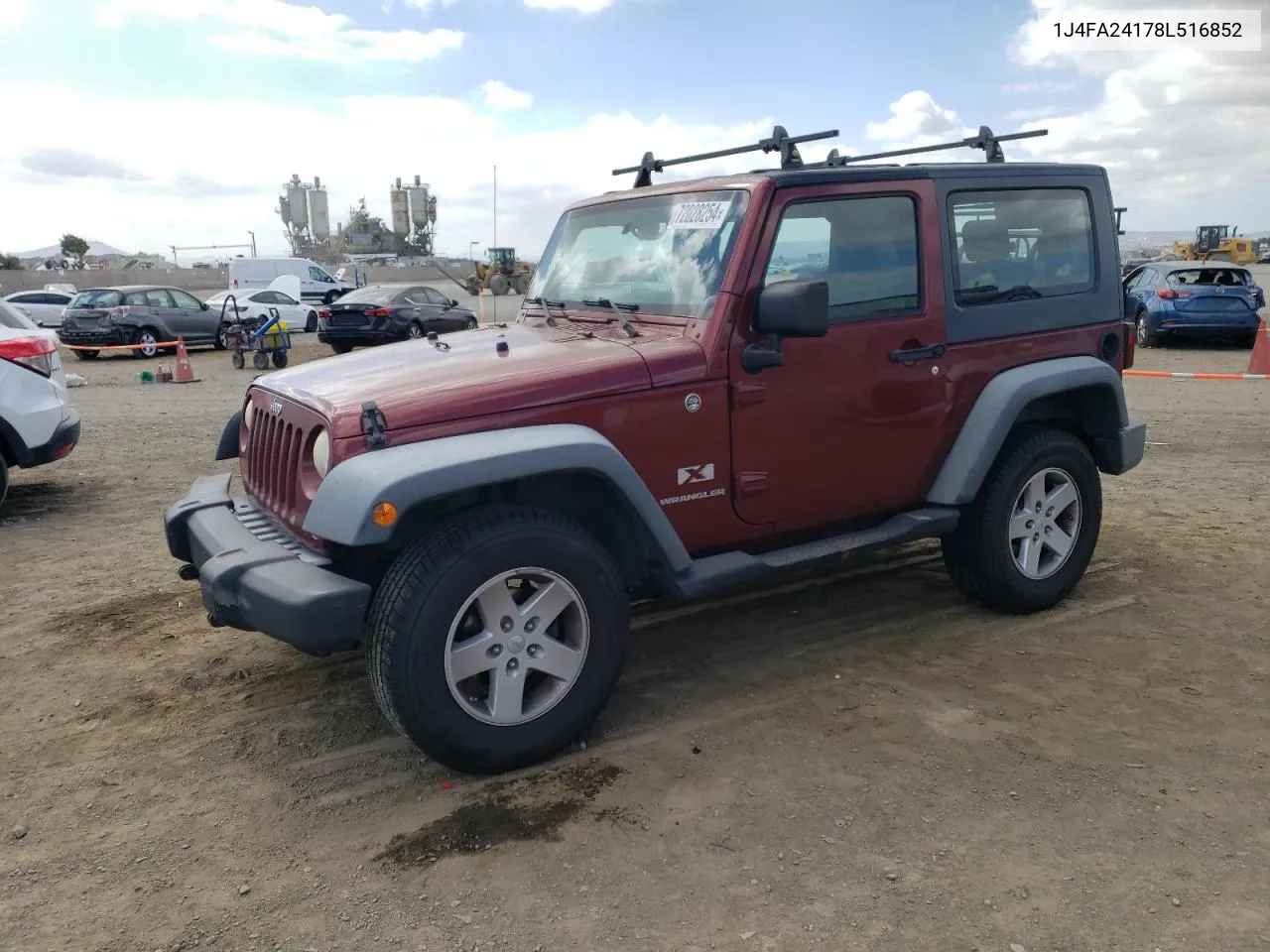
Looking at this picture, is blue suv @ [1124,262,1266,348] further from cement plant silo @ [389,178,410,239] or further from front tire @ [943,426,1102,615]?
cement plant silo @ [389,178,410,239]

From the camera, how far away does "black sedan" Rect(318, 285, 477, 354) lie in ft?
60.8

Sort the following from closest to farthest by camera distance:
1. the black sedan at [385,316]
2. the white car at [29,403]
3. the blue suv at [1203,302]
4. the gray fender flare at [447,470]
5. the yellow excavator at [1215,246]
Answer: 1. the gray fender flare at [447,470]
2. the white car at [29,403]
3. the blue suv at [1203,302]
4. the black sedan at [385,316]
5. the yellow excavator at [1215,246]

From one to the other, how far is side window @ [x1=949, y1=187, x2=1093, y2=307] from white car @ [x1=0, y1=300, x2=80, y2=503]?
5964 millimetres

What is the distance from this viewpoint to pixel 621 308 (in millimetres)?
4168

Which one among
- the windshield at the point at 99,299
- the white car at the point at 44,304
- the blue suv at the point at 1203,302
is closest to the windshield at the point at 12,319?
the windshield at the point at 99,299

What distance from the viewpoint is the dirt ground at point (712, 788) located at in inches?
106

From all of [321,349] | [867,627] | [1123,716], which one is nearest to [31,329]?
[867,627]

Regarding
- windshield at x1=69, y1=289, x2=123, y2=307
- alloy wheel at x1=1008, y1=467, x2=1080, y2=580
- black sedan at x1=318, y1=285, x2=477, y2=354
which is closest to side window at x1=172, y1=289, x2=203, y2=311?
windshield at x1=69, y1=289, x2=123, y2=307

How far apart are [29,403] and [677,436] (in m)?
5.23

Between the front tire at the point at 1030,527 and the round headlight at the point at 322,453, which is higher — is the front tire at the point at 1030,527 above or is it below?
below

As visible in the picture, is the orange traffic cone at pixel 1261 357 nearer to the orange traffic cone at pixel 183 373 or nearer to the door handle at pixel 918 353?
the door handle at pixel 918 353

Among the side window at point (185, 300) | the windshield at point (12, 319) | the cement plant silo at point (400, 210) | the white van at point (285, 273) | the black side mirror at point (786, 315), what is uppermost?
Answer: the cement plant silo at point (400, 210)

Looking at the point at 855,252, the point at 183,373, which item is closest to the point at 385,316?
the point at 183,373

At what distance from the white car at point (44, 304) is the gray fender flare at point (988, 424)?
23.7 m
